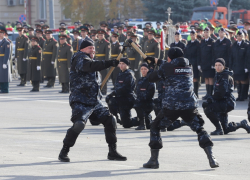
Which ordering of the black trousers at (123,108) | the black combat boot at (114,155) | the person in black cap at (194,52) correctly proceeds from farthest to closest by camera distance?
the person in black cap at (194,52)
the black trousers at (123,108)
the black combat boot at (114,155)

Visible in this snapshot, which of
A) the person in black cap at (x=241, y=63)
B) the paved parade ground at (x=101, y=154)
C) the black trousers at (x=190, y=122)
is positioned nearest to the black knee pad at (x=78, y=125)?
the paved parade ground at (x=101, y=154)

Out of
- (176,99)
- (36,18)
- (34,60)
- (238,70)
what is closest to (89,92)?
(176,99)

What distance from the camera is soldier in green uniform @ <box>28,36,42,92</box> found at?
19.1m

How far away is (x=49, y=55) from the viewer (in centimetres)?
1981

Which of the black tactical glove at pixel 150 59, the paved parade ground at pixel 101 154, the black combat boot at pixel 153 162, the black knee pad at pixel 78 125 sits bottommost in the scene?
the paved parade ground at pixel 101 154

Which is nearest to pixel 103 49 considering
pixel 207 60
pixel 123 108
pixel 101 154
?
pixel 207 60

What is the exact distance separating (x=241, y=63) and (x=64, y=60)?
18.2ft

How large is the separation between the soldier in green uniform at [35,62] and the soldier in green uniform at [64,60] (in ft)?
2.82

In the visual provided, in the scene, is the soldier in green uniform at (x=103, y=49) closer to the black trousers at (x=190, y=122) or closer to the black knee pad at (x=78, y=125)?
the black knee pad at (x=78, y=125)

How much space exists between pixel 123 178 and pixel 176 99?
1.23 metres

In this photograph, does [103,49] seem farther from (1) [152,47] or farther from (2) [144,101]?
(2) [144,101]

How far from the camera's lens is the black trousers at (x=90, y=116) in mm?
7707

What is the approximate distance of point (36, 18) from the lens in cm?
5059

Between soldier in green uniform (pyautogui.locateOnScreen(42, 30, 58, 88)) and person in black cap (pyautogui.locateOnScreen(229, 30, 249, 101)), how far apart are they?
6021mm
